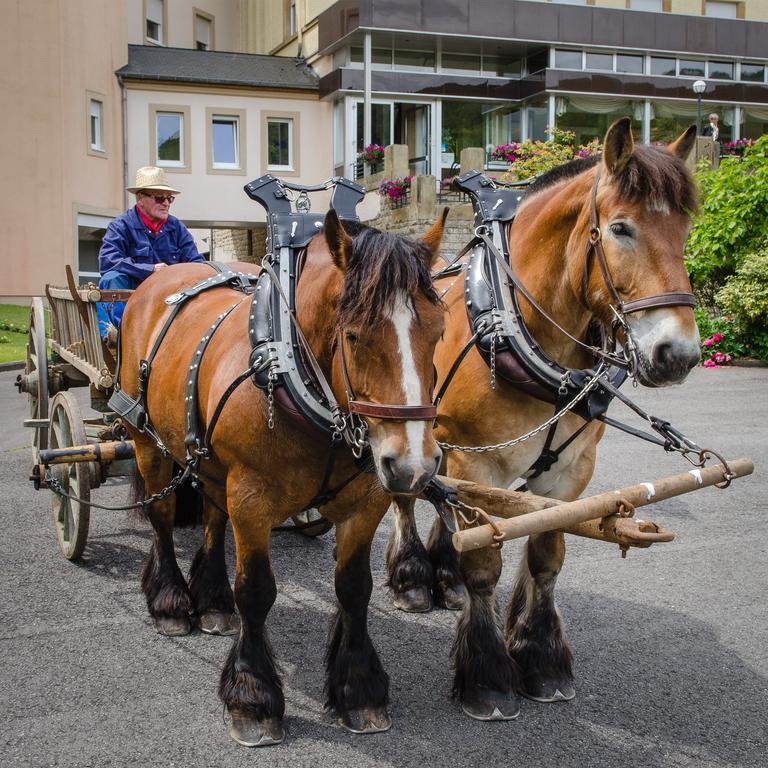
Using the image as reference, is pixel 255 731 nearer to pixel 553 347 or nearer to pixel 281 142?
pixel 553 347

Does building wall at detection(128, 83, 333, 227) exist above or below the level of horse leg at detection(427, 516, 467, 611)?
above

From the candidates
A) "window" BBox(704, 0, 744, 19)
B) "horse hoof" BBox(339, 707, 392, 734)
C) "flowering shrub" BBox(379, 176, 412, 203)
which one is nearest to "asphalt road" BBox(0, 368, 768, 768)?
"horse hoof" BBox(339, 707, 392, 734)

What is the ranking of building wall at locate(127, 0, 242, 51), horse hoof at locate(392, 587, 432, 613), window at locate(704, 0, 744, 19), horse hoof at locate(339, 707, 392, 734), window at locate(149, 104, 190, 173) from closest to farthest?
horse hoof at locate(339, 707, 392, 734), horse hoof at locate(392, 587, 432, 613), window at locate(149, 104, 190, 173), building wall at locate(127, 0, 242, 51), window at locate(704, 0, 744, 19)

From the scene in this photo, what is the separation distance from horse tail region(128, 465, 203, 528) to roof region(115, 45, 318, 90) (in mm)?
24544

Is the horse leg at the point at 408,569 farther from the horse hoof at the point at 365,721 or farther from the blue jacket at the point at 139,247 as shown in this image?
the blue jacket at the point at 139,247

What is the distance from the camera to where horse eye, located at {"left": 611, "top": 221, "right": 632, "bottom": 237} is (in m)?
3.30

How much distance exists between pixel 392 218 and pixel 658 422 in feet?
64.4

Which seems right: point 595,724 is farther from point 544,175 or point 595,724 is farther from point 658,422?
point 544,175

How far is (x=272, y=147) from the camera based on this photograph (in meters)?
29.7

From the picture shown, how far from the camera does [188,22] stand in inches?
1401

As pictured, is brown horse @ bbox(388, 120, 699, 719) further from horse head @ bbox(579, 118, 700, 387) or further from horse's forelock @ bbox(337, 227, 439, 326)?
horse's forelock @ bbox(337, 227, 439, 326)

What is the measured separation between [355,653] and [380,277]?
1.62 m

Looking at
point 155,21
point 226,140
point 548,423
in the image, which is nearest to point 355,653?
point 548,423

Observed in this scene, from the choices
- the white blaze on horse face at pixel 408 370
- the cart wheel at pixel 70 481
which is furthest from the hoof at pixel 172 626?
the white blaze on horse face at pixel 408 370
